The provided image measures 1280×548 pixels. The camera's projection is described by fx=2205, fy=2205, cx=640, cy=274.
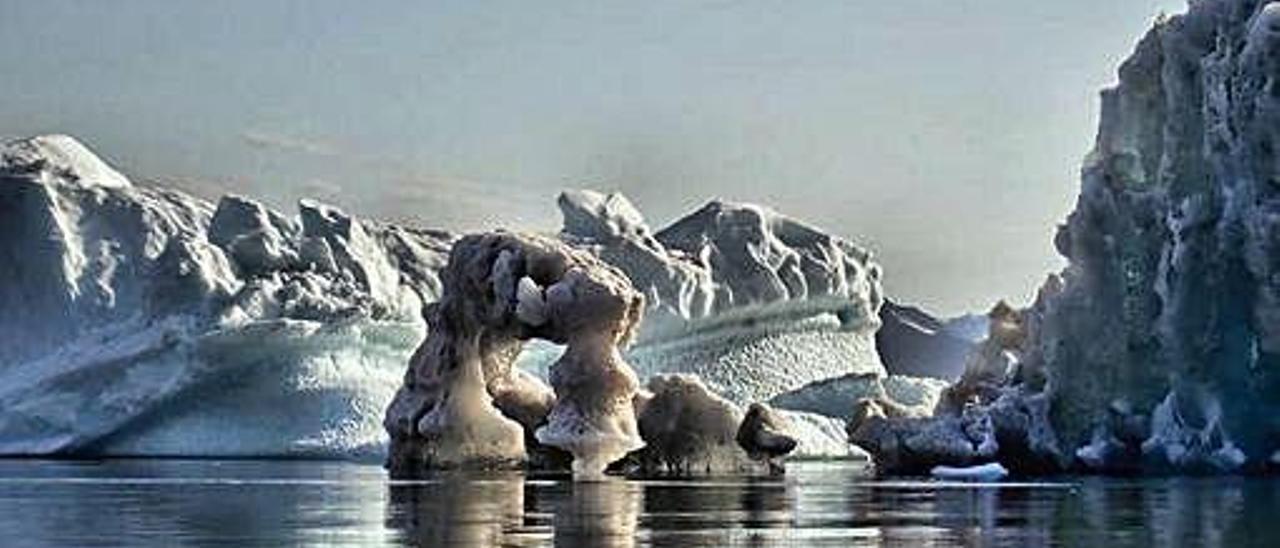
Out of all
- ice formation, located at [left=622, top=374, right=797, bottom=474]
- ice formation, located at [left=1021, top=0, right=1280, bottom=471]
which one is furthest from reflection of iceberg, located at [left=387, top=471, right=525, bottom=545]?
ice formation, located at [left=1021, top=0, right=1280, bottom=471]

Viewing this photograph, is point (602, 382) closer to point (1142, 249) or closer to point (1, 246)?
point (1142, 249)

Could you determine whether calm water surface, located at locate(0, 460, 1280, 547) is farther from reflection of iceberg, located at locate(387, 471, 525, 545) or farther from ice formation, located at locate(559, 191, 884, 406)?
ice formation, located at locate(559, 191, 884, 406)

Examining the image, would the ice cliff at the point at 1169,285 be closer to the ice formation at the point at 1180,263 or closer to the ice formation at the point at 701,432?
the ice formation at the point at 1180,263

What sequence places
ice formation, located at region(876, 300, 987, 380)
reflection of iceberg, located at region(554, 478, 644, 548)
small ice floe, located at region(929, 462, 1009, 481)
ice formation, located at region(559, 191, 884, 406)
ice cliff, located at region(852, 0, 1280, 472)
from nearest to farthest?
1. reflection of iceberg, located at region(554, 478, 644, 548)
2. ice cliff, located at region(852, 0, 1280, 472)
3. small ice floe, located at region(929, 462, 1009, 481)
4. ice formation, located at region(559, 191, 884, 406)
5. ice formation, located at region(876, 300, 987, 380)

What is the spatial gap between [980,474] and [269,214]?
25583mm

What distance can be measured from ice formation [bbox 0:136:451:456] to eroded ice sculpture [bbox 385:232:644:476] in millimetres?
10894

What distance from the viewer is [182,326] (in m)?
57.0

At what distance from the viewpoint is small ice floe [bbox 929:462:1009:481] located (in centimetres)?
4212

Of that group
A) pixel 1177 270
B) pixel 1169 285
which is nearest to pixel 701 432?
pixel 1169 285

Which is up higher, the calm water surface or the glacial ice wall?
the glacial ice wall

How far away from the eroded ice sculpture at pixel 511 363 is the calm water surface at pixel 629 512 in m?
3.10

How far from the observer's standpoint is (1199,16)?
1641 inches

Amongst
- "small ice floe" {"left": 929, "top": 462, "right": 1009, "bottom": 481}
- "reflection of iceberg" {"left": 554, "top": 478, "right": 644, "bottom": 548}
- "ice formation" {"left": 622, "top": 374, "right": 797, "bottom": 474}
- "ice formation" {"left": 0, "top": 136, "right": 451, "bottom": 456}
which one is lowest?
"small ice floe" {"left": 929, "top": 462, "right": 1009, "bottom": 481}

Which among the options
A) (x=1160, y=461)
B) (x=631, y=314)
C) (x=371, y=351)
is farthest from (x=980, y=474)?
(x=371, y=351)
